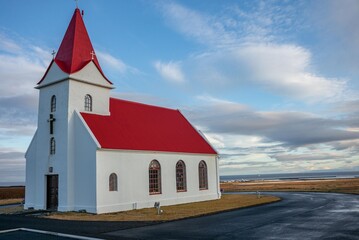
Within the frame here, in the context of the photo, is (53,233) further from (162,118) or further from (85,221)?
(162,118)

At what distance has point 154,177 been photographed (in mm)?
26719

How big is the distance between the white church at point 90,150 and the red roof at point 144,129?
0.33 feet

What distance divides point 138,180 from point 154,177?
6.70 feet

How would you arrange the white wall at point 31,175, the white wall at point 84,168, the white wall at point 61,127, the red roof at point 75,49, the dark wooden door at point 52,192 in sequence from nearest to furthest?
the white wall at point 84,168 → the white wall at point 61,127 → the dark wooden door at point 52,192 → the red roof at point 75,49 → the white wall at point 31,175

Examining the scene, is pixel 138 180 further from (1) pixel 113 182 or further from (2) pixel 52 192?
(2) pixel 52 192

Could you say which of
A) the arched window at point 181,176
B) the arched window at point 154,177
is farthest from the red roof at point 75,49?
the arched window at point 181,176

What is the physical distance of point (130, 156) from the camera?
24.6m

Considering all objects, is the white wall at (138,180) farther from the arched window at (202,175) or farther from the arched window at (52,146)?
the arched window at (52,146)

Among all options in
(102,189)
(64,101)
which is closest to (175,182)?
(102,189)

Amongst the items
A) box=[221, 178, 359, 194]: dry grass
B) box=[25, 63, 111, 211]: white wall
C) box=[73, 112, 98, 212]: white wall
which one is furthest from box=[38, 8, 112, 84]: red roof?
box=[221, 178, 359, 194]: dry grass

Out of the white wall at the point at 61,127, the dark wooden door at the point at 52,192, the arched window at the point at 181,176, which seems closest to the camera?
the white wall at the point at 61,127

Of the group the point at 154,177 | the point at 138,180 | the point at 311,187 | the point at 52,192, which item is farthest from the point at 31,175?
the point at 311,187

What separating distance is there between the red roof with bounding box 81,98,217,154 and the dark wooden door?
180 inches

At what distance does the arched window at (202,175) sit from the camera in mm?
31419
